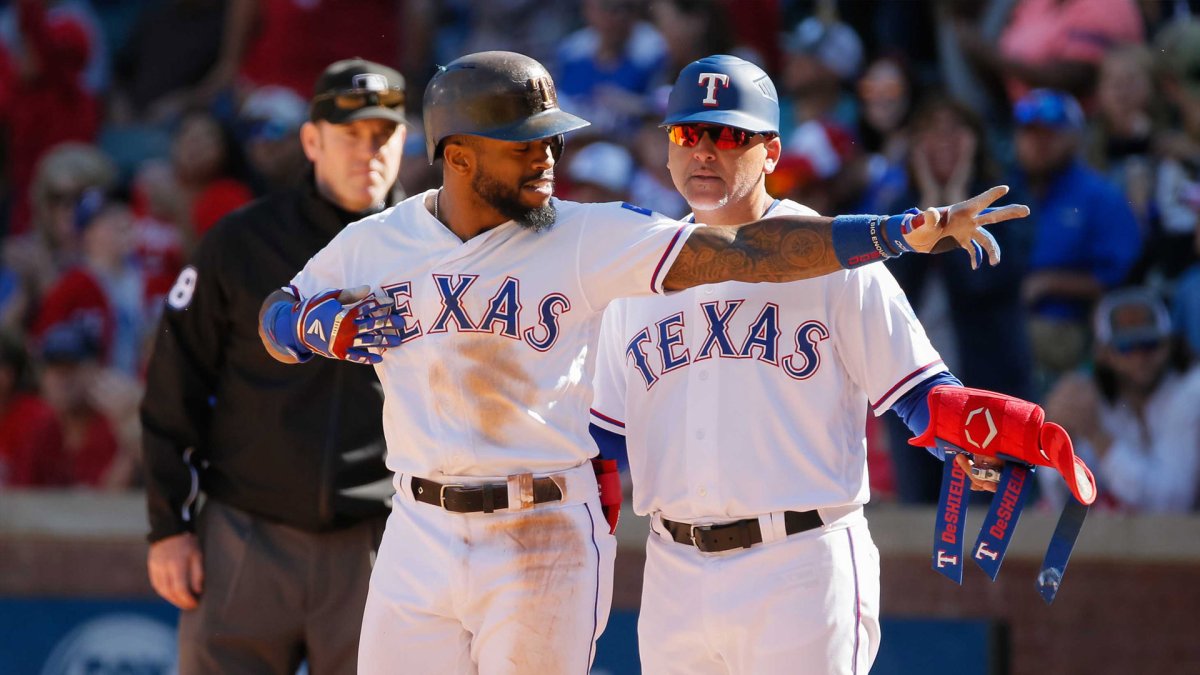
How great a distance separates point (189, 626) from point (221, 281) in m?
1.01

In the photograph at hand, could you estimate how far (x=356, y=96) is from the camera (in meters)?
4.78

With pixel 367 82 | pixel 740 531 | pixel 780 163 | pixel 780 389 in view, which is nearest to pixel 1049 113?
pixel 780 163

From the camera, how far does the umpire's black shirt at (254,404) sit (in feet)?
15.2

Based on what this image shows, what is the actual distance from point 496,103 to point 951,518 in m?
1.49

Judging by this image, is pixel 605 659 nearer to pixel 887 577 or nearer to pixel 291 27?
pixel 887 577

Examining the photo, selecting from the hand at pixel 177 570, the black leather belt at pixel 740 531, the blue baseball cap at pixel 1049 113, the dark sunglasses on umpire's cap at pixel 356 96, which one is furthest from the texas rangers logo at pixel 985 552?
the blue baseball cap at pixel 1049 113

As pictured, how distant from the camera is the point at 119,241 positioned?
28.9 feet

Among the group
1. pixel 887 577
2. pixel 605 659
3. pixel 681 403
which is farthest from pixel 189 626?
pixel 887 577

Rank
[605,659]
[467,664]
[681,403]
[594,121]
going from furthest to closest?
[594,121]
[605,659]
[681,403]
[467,664]

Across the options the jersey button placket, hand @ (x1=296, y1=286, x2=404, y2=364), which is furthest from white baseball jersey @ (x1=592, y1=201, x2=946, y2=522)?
hand @ (x1=296, y1=286, x2=404, y2=364)

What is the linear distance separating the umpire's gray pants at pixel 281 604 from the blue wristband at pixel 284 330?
952mm

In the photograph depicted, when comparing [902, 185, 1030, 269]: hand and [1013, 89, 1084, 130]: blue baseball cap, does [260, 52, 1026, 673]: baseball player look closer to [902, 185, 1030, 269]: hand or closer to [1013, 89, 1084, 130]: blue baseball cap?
[902, 185, 1030, 269]: hand

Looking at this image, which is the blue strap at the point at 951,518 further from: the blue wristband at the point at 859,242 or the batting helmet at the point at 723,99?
the batting helmet at the point at 723,99

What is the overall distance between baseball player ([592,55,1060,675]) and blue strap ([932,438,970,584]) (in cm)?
5
